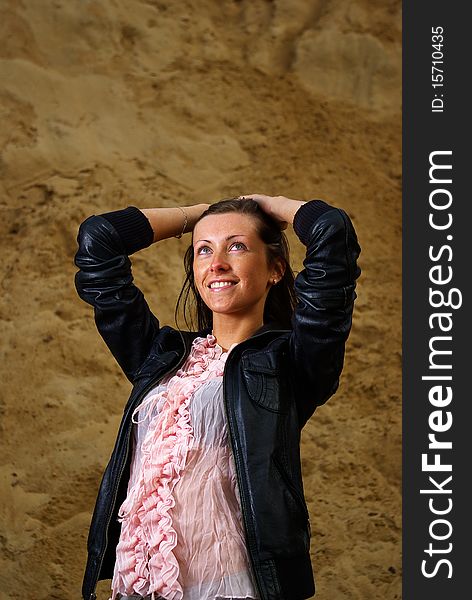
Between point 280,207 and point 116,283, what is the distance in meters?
0.32

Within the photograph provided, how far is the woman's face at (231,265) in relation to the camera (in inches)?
67.6

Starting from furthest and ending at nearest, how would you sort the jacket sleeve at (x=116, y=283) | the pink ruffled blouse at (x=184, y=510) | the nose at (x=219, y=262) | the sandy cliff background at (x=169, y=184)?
1. the sandy cliff background at (x=169, y=184)
2. the jacket sleeve at (x=116, y=283)
3. the nose at (x=219, y=262)
4. the pink ruffled blouse at (x=184, y=510)

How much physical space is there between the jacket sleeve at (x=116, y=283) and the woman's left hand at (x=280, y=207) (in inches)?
8.9

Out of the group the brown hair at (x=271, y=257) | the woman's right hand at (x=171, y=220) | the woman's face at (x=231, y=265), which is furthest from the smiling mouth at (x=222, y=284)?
the woman's right hand at (x=171, y=220)

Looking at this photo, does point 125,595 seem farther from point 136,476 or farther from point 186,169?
point 186,169

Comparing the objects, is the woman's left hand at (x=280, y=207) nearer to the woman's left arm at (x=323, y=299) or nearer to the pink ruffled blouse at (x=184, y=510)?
the woman's left arm at (x=323, y=299)

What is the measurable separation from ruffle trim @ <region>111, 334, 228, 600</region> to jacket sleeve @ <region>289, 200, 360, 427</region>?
0.49ft

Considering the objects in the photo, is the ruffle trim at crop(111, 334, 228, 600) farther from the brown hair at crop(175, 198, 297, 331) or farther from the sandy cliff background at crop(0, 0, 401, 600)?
the sandy cliff background at crop(0, 0, 401, 600)

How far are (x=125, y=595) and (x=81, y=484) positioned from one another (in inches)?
55.9

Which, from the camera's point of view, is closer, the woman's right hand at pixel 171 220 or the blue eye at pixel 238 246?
the blue eye at pixel 238 246

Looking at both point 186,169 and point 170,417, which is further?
point 186,169

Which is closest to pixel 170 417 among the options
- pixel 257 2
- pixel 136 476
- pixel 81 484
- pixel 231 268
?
pixel 136 476

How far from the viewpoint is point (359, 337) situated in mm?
3305

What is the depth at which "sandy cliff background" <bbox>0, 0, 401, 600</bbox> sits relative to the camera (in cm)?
299
